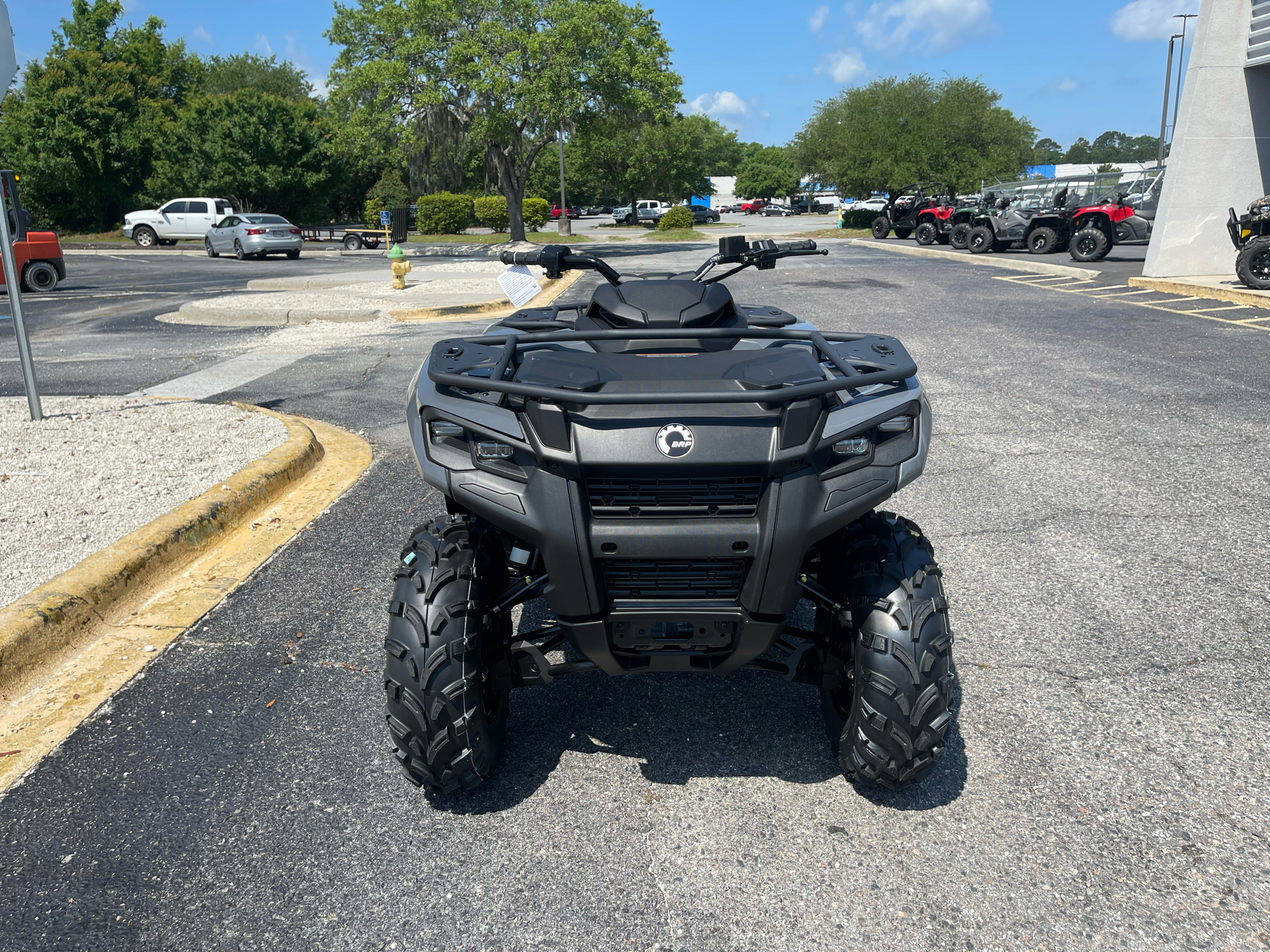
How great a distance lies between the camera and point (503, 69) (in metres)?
30.7

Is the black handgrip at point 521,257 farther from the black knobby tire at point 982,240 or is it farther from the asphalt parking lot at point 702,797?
the black knobby tire at point 982,240

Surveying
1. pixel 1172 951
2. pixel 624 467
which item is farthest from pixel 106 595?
pixel 1172 951

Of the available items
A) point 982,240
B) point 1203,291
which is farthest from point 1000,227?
point 1203,291

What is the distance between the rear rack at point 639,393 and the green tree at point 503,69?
29.4 metres

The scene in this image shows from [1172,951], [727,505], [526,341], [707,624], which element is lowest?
[1172,951]

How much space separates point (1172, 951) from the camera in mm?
2051

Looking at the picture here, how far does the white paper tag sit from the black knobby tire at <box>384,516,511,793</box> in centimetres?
109

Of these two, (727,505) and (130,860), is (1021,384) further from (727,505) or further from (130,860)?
(130,860)

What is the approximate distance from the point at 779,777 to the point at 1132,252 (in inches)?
1028

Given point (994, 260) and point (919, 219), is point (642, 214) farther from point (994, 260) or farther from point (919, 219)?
point (994, 260)

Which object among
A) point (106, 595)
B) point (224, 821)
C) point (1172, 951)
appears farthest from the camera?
point (106, 595)

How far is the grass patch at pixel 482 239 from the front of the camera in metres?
37.0

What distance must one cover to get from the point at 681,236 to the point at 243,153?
2150cm

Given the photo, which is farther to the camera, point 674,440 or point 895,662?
point 895,662
